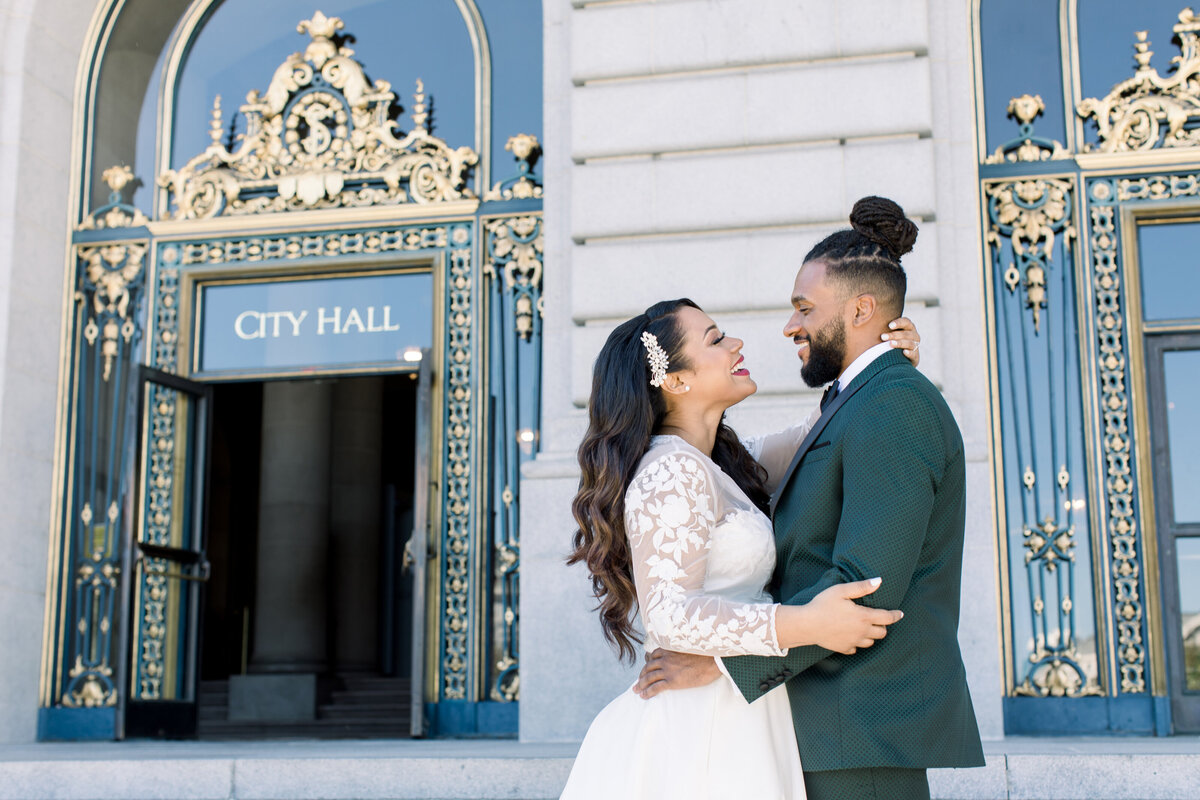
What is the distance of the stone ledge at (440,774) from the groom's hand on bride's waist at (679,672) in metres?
2.53

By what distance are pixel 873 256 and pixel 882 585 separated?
98 centimetres

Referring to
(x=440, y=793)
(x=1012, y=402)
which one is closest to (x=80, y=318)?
(x=440, y=793)

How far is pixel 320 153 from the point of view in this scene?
9.68 m

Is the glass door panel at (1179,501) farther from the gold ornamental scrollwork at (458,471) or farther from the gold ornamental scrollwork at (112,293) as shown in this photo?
the gold ornamental scrollwork at (112,293)

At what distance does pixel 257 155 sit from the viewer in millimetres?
9797

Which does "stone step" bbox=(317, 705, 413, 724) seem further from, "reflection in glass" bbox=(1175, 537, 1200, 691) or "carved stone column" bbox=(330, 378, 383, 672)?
"reflection in glass" bbox=(1175, 537, 1200, 691)

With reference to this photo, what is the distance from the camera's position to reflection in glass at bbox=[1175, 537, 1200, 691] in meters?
7.95

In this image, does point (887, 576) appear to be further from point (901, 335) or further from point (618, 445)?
point (618, 445)

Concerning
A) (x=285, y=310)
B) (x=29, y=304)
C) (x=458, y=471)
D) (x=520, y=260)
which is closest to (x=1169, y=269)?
(x=520, y=260)

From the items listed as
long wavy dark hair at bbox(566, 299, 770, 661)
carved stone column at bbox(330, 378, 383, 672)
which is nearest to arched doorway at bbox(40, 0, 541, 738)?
long wavy dark hair at bbox(566, 299, 770, 661)

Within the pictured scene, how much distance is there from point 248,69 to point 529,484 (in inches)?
171

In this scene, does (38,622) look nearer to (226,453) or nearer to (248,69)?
(248,69)

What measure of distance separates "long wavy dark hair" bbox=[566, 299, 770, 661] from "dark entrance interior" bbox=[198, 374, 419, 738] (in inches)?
369

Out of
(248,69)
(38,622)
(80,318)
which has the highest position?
(248,69)
